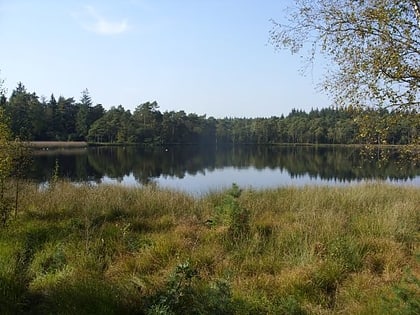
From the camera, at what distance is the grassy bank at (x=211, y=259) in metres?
4.42

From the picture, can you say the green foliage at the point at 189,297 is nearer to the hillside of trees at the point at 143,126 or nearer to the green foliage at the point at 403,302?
the green foliage at the point at 403,302

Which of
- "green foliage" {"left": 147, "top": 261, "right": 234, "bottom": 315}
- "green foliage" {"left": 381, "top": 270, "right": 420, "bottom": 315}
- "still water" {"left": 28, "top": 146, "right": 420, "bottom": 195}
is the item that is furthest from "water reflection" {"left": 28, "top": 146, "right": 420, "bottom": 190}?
"green foliage" {"left": 147, "top": 261, "right": 234, "bottom": 315}

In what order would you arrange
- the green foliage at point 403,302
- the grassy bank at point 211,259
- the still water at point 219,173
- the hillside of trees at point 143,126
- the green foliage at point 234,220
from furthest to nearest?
the hillside of trees at point 143,126 < the still water at point 219,173 < the green foliage at point 234,220 < the grassy bank at point 211,259 < the green foliage at point 403,302

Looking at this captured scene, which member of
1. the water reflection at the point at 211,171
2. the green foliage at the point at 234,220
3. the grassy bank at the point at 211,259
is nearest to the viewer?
the grassy bank at the point at 211,259

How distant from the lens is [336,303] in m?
4.72

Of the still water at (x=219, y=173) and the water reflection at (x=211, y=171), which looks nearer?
the still water at (x=219, y=173)

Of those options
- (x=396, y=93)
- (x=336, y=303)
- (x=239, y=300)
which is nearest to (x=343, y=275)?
(x=336, y=303)

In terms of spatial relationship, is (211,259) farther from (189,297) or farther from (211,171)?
(211,171)

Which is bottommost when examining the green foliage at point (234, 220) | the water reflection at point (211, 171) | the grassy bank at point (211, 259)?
the water reflection at point (211, 171)

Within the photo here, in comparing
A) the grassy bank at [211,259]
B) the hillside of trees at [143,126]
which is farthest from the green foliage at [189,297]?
the hillside of trees at [143,126]

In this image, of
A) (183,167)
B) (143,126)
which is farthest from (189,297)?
(143,126)

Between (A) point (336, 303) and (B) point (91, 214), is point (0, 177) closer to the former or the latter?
(B) point (91, 214)

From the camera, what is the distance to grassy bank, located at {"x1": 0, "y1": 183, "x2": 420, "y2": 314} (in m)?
4.42

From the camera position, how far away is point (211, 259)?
6102 mm
